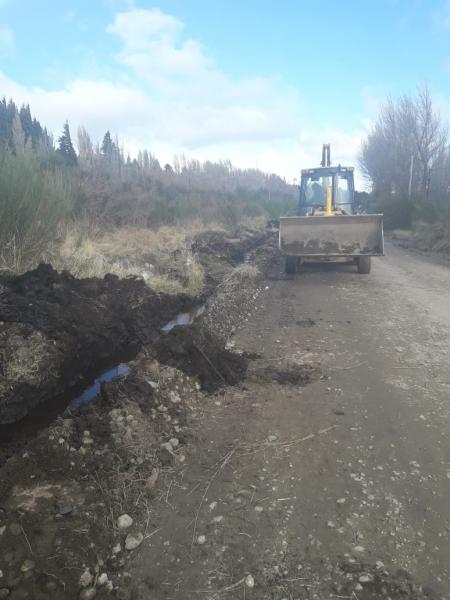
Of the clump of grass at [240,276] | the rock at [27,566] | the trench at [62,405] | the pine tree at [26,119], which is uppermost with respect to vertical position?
the pine tree at [26,119]

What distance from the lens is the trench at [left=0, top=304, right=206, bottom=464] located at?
4139 millimetres

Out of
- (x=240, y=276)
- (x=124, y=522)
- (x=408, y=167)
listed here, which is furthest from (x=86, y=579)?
(x=408, y=167)

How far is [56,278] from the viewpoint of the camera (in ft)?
22.6

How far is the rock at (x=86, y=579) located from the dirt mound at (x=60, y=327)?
8.09ft

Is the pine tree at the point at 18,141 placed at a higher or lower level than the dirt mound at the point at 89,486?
higher

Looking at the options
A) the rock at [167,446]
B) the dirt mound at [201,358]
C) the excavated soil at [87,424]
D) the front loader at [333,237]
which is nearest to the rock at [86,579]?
the excavated soil at [87,424]

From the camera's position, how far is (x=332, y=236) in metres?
10.2

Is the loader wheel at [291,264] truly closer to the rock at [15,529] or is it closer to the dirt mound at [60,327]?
the dirt mound at [60,327]

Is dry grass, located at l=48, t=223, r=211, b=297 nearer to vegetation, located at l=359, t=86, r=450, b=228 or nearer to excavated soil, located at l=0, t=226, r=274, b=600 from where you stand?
excavated soil, located at l=0, t=226, r=274, b=600

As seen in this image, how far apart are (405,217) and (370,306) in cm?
1872

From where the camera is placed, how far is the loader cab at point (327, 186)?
13.0m

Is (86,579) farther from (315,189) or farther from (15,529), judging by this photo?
(315,189)

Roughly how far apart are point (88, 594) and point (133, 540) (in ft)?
1.28

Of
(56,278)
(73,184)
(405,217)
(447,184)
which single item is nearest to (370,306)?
(56,278)
